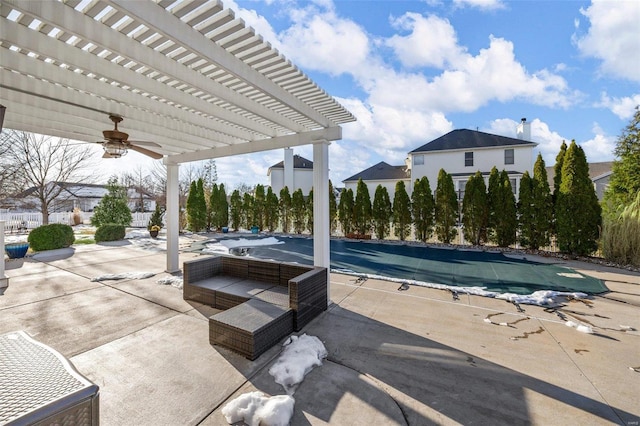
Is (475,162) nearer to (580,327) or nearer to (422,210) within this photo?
(422,210)

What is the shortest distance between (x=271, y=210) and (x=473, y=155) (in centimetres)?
1362

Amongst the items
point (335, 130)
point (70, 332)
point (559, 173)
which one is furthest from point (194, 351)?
point (559, 173)

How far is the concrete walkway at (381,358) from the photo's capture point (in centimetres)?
220

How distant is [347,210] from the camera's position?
1336cm

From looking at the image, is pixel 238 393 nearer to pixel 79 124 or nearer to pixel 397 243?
pixel 79 124

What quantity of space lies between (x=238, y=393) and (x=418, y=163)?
60.8ft

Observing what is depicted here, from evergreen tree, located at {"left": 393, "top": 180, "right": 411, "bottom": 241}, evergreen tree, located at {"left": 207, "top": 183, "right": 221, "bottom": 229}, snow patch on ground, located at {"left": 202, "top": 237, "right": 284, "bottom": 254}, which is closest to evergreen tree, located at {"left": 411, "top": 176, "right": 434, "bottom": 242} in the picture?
evergreen tree, located at {"left": 393, "top": 180, "right": 411, "bottom": 241}

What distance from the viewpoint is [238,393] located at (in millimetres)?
2393

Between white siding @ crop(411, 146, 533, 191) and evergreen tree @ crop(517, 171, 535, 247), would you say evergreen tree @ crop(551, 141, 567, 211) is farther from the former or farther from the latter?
white siding @ crop(411, 146, 533, 191)

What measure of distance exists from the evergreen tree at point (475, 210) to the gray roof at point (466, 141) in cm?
826

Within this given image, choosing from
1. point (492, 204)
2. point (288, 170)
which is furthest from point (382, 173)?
point (492, 204)

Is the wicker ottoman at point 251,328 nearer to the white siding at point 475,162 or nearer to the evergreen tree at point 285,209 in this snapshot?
the evergreen tree at point 285,209

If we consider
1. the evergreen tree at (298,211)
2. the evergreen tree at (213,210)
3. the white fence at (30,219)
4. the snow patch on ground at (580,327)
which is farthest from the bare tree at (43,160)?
the snow patch on ground at (580,327)

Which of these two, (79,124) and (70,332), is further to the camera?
(79,124)
